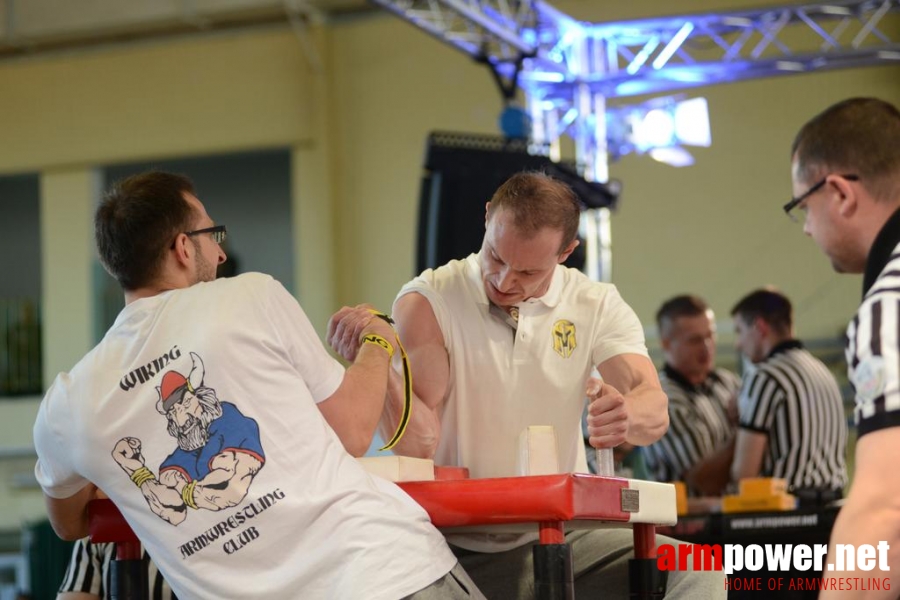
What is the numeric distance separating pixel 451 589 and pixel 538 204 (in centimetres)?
96

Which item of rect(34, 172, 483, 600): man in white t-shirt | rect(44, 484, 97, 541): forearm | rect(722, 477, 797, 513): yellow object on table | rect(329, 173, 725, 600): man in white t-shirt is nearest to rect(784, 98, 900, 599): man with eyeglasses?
rect(329, 173, 725, 600): man in white t-shirt

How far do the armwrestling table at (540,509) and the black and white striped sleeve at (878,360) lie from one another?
0.59m

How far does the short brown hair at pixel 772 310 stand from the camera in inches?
203

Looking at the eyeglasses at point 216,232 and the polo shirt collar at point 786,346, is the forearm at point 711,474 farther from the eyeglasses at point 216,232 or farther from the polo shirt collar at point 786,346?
the eyeglasses at point 216,232

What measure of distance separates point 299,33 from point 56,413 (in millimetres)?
7811

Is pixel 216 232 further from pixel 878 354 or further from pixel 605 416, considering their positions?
pixel 878 354

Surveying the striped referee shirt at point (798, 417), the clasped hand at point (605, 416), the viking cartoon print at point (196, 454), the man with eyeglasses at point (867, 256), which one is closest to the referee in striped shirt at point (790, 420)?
the striped referee shirt at point (798, 417)

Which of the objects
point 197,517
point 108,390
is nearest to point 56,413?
point 108,390

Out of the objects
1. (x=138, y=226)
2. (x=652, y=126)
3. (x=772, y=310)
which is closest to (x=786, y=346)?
(x=772, y=310)

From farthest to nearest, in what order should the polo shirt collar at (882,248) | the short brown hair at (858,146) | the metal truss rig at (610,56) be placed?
the metal truss rig at (610,56) < the short brown hair at (858,146) < the polo shirt collar at (882,248)

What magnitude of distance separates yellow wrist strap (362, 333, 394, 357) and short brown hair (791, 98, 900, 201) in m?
0.85

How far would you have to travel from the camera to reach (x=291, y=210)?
11.3 meters

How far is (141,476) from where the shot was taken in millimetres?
2090

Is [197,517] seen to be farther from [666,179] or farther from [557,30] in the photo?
[666,179]
